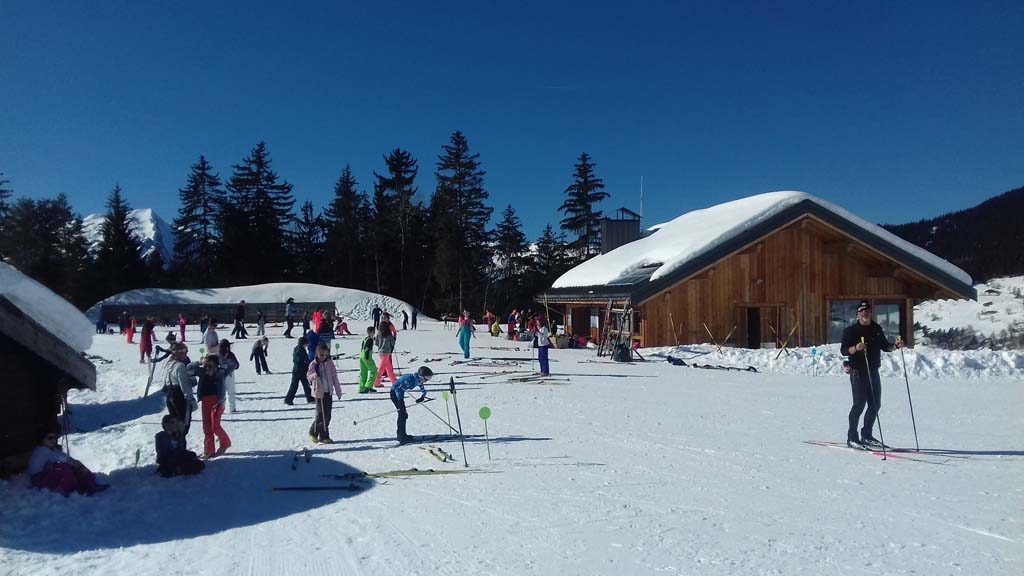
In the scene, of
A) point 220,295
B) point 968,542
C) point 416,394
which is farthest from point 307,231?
point 968,542

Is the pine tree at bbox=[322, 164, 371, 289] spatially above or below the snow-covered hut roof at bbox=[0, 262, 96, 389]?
above

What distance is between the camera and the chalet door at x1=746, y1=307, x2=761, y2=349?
24703mm

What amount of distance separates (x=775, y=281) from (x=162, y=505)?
23.4 m

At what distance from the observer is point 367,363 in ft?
44.0

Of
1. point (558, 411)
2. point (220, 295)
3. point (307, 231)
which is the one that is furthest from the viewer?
point (307, 231)

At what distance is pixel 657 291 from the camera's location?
72.9 ft

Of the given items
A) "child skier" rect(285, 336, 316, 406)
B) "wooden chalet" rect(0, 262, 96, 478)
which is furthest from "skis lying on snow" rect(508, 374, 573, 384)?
"wooden chalet" rect(0, 262, 96, 478)

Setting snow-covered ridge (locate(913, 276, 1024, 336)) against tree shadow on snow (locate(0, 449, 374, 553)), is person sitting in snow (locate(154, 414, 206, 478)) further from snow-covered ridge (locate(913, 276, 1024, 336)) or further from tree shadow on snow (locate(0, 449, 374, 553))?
snow-covered ridge (locate(913, 276, 1024, 336))

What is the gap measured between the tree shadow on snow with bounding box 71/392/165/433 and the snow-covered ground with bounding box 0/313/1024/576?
81cm

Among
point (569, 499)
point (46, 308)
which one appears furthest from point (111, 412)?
point (569, 499)

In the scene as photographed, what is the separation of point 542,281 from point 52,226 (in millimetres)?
46951

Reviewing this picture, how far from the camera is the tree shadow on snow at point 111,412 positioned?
41.3ft

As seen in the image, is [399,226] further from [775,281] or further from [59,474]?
[59,474]

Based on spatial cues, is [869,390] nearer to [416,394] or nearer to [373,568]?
A: [373,568]
